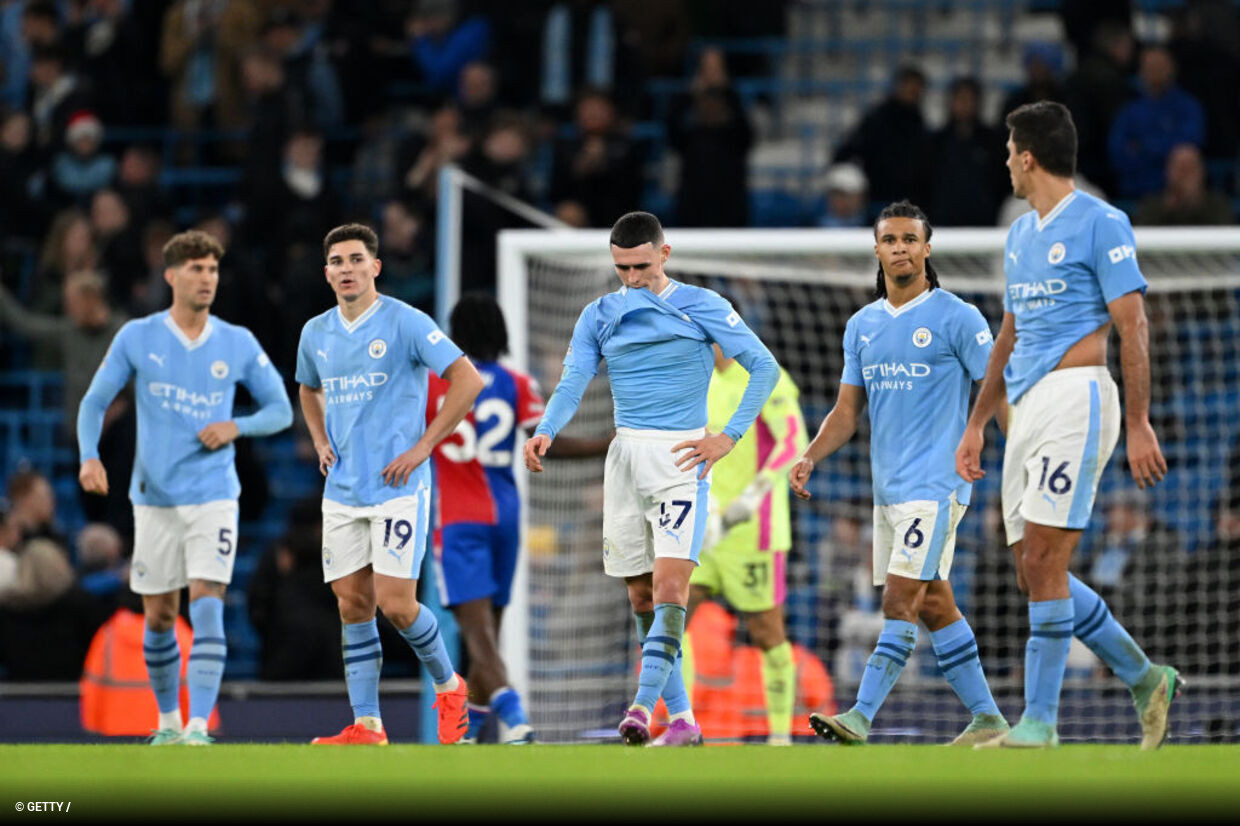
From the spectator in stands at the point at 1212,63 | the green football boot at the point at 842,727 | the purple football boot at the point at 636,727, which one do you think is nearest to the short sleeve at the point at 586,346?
the purple football boot at the point at 636,727

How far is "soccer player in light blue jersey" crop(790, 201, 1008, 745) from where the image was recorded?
293 inches

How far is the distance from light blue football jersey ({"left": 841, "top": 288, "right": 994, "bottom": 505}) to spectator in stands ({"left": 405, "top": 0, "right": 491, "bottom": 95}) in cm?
969

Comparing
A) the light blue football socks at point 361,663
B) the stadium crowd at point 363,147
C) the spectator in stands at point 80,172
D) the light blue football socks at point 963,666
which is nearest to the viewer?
the light blue football socks at point 963,666

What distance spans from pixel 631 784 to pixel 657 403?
271 centimetres

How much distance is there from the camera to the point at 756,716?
1159cm

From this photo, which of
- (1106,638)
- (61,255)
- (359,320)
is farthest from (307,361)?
(61,255)

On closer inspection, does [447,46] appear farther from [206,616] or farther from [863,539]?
[206,616]

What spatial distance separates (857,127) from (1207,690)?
556cm

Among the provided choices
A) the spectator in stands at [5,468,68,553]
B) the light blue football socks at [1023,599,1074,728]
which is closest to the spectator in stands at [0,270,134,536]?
the spectator in stands at [5,468,68,553]

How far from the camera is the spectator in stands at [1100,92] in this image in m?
14.7

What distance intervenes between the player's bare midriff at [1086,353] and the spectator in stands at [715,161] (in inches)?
333

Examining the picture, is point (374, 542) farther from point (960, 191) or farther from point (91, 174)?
point (91, 174)

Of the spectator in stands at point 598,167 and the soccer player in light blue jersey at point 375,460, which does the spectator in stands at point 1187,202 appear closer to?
the spectator in stands at point 598,167

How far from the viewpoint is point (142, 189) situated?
16.2 meters
